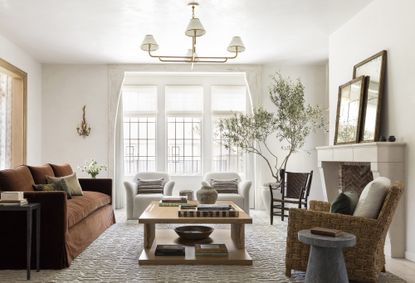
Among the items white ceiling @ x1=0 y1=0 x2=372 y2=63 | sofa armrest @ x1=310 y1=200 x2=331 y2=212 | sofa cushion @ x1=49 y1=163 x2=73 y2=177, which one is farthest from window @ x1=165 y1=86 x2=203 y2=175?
sofa armrest @ x1=310 y1=200 x2=331 y2=212

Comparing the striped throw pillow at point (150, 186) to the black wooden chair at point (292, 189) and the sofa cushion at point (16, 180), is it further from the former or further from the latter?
the sofa cushion at point (16, 180)

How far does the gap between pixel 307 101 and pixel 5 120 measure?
5.64 metres

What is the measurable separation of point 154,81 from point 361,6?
453 cm

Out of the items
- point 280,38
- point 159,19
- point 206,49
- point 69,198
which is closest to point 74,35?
point 159,19

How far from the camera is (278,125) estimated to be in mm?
7449

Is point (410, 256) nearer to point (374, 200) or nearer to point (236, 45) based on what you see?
point (374, 200)

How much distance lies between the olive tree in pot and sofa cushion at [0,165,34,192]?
368 centimetres

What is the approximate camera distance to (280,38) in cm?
668

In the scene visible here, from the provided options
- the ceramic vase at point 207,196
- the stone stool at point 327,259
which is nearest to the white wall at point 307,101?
the ceramic vase at point 207,196

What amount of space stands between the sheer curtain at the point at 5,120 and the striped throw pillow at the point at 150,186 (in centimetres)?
A: 239

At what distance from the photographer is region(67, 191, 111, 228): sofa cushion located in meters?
4.32

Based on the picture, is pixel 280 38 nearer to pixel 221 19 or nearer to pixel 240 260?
pixel 221 19

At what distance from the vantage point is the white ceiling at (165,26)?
17.2 feet

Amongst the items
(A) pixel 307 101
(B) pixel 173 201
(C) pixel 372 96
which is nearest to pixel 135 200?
(B) pixel 173 201
